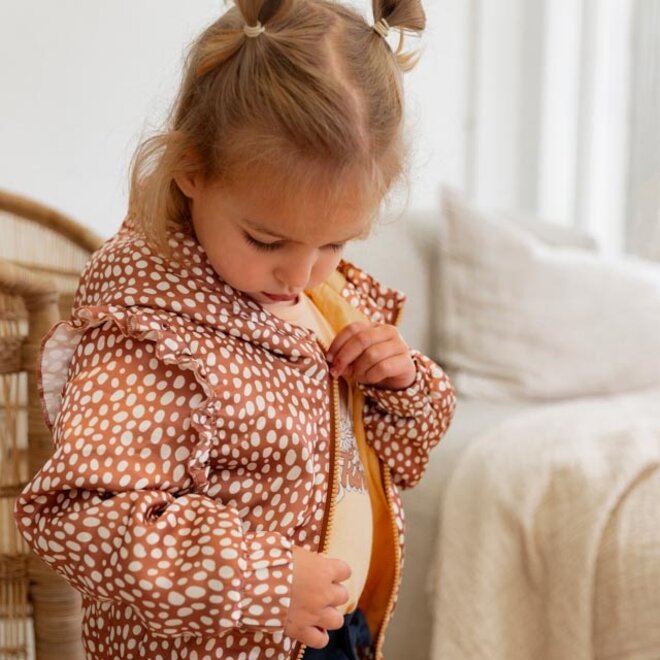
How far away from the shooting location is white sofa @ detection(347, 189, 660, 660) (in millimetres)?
1336

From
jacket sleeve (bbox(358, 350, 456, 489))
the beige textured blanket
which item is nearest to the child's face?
jacket sleeve (bbox(358, 350, 456, 489))

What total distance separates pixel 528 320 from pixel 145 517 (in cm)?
122

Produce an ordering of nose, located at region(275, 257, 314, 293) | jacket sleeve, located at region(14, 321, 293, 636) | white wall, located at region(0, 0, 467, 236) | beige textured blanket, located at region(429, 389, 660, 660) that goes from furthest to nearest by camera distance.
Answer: white wall, located at region(0, 0, 467, 236) < beige textured blanket, located at region(429, 389, 660, 660) < nose, located at region(275, 257, 314, 293) < jacket sleeve, located at region(14, 321, 293, 636)

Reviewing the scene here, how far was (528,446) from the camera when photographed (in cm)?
151

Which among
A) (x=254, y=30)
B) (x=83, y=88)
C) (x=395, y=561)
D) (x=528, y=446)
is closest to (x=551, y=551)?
(x=528, y=446)

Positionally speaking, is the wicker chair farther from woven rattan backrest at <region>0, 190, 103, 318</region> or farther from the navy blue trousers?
woven rattan backrest at <region>0, 190, 103, 318</region>

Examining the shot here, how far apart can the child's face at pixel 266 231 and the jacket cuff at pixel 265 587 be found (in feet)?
0.72

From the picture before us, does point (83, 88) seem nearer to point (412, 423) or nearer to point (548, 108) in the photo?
point (412, 423)

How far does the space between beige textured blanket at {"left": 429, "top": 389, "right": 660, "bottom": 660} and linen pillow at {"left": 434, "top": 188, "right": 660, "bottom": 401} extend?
13.2 inches

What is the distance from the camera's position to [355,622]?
1043 mm

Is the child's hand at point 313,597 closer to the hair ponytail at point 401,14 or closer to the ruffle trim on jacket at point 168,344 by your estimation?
the ruffle trim on jacket at point 168,344

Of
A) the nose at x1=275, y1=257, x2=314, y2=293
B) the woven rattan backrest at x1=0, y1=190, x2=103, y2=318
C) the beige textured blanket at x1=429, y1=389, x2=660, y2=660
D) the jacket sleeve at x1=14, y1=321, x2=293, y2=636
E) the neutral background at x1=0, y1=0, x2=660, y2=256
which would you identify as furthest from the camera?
the neutral background at x1=0, y1=0, x2=660, y2=256

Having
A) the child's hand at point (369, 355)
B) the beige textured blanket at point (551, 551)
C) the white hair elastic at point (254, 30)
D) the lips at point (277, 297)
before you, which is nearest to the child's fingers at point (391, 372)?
the child's hand at point (369, 355)

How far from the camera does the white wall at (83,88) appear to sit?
1.85m
